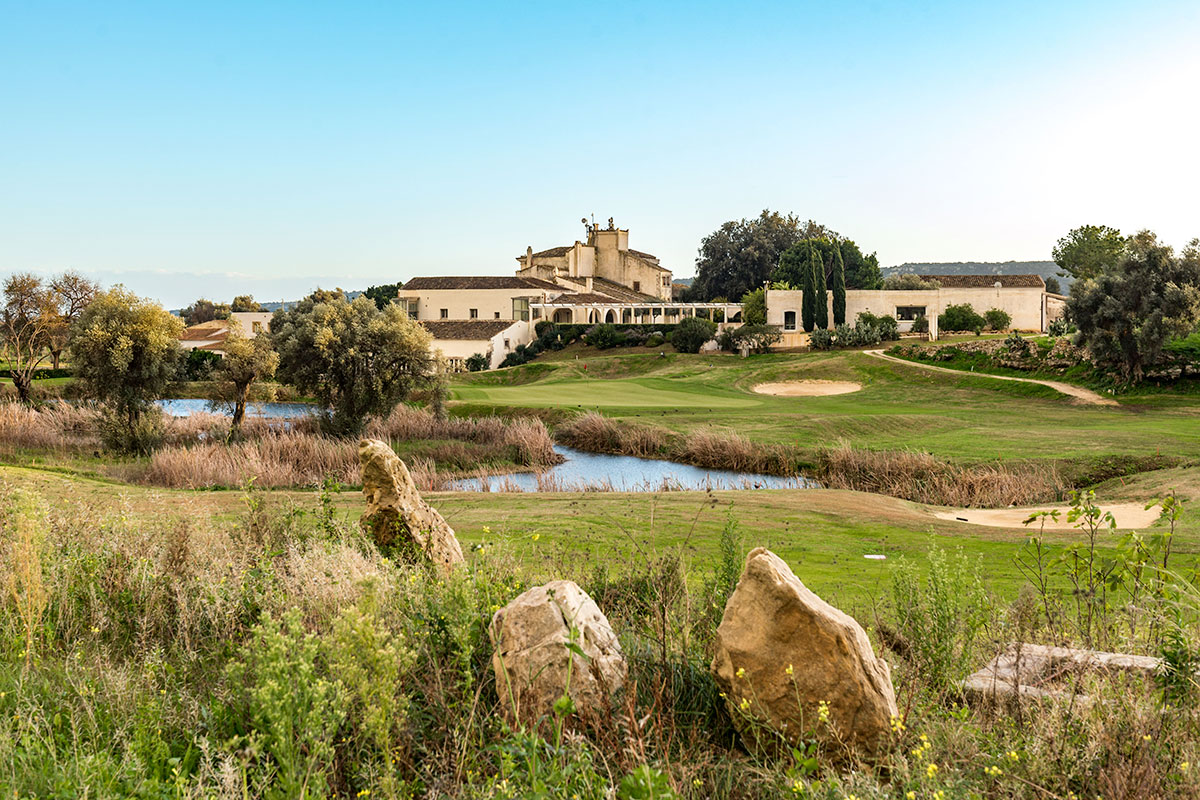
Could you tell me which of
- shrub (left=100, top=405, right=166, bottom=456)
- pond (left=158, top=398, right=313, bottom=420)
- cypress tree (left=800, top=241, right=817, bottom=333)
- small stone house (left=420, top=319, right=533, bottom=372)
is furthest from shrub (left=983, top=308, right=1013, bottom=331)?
shrub (left=100, top=405, right=166, bottom=456)

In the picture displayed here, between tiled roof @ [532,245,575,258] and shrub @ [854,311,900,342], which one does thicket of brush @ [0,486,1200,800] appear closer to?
shrub @ [854,311,900,342]

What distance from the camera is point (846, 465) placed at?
72.5 ft

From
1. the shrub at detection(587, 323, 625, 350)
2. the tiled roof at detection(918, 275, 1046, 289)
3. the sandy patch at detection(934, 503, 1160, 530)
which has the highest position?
the tiled roof at detection(918, 275, 1046, 289)

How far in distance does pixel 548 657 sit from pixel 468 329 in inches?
2367

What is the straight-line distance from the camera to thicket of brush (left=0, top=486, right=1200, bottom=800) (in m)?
3.80

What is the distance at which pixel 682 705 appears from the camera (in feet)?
16.0

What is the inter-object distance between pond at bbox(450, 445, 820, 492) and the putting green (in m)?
6.36

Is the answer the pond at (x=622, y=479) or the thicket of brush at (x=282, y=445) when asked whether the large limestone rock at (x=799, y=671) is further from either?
the thicket of brush at (x=282, y=445)

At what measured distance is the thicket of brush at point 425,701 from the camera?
380 cm

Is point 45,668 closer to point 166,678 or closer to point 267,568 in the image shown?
point 166,678

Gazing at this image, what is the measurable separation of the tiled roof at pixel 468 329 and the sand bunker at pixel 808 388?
84.9ft

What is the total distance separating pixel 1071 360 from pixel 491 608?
37508 mm

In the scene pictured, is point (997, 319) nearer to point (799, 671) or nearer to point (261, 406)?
point (261, 406)

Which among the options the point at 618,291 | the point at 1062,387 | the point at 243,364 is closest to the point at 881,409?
the point at 1062,387
